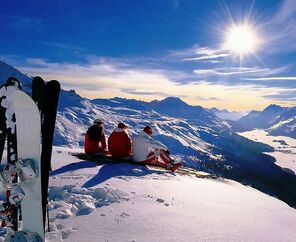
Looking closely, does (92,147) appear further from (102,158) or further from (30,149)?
(30,149)

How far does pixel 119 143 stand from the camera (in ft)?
48.3

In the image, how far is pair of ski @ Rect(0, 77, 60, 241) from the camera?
353cm

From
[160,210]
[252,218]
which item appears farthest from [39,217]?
[252,218]

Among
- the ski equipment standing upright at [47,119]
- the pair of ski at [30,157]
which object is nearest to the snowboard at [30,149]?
the pair of ski at [30,157]

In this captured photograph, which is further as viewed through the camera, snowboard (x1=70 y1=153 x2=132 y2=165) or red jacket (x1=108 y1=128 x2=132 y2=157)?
red jacket (x1=108 y1=128 x2=132 y2=157)

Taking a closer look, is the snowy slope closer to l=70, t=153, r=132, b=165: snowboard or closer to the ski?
the ski

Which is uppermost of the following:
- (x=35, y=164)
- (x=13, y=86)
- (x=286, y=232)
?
(x=13, y=86)

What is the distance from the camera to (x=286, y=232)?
25.1 feet

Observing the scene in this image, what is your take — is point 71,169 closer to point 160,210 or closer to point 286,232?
point 160,210

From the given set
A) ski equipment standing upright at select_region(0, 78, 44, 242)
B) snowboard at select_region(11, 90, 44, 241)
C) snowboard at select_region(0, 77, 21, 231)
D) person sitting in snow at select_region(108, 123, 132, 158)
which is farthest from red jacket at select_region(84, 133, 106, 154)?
snowboard at select_region(11, 90, 44, 241)

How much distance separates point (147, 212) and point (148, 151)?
301 inches

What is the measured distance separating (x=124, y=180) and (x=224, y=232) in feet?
14.5

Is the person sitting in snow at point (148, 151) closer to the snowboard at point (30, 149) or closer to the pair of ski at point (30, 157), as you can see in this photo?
the pair of ski at point (30, 157)

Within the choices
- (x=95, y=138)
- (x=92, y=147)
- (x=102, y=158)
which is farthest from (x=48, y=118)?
(x=92, y=147)
